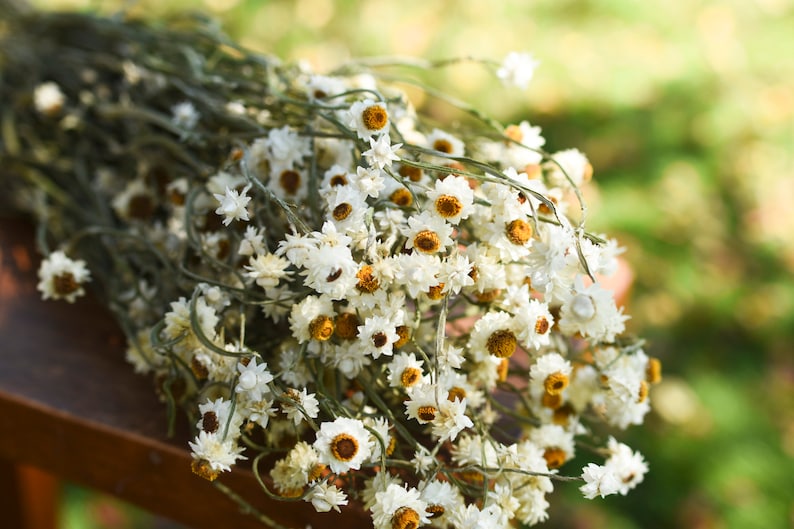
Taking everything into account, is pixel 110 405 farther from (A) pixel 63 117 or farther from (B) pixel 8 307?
(A) pixel 63 117

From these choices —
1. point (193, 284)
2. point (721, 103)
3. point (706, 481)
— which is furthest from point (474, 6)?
point (193, 284)

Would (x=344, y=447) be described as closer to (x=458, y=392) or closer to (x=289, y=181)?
(x=458, y=392)

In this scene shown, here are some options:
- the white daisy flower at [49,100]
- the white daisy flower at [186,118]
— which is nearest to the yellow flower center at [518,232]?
the white daisy flower at [186,118]

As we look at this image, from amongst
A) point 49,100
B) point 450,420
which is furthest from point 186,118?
point 450,420

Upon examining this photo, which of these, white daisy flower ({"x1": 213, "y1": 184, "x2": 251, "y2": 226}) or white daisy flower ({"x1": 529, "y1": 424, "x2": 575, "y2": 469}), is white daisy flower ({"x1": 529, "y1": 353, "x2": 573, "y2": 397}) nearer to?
white daisy flower ({"x1": 529, "y1": 424, "x2": 575, "y2": 469})

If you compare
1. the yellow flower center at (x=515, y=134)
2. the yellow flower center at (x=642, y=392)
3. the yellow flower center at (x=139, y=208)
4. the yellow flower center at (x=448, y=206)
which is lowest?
the yellow flower center at (x=642, y=392)

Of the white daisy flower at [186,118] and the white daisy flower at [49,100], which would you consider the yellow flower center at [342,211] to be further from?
the white daisy flower at [49,100]
